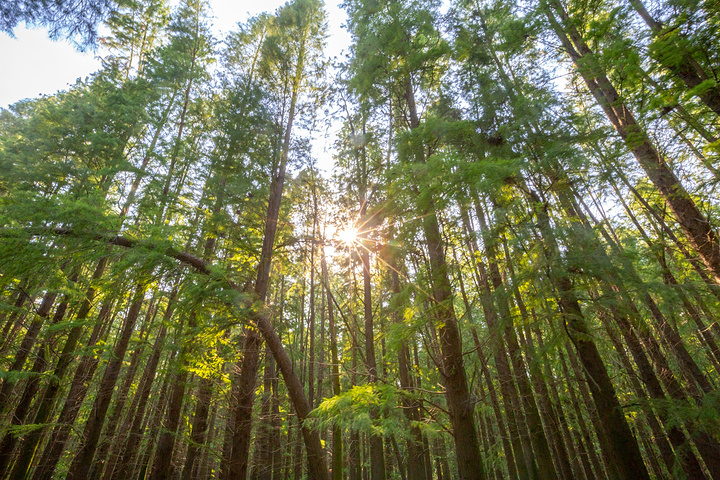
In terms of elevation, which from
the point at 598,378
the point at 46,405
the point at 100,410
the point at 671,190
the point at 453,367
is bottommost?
the point at 598,378

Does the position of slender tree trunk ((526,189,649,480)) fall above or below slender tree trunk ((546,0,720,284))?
below

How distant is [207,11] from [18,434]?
15.5 metres

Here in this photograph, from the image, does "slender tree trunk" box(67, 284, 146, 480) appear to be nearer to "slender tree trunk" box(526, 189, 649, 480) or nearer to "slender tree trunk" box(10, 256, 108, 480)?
"slender tree trunk" box(10, 256, 108, 480)

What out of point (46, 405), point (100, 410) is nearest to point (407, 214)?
point (100, 410)

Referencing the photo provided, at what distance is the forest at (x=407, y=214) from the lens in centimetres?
462

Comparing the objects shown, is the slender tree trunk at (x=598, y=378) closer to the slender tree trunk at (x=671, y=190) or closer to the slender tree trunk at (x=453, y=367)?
the slender tree trunk at (x=453, y=367)

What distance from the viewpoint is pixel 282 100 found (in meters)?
10.2

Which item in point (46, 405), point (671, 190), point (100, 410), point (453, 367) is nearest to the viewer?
point (453, 367)

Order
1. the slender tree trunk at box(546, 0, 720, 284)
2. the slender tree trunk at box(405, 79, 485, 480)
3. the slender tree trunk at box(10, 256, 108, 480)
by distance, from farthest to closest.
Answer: the slender tree trunk at box(10, 256, 108, 480), the slender tree trunk at box(546, 0, 720, 284), the slender tree trunk at box(405, 79, 485, 480)

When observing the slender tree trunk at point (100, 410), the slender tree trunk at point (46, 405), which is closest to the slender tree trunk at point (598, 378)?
the slender tree trunk at point (100, 410)

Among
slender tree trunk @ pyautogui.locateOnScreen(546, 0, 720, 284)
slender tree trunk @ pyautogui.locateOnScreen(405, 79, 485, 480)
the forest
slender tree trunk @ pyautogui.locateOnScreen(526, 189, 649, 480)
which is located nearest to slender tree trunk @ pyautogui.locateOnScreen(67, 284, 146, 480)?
the forest

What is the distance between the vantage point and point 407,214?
649cm

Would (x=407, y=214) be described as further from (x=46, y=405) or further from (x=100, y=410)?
(x=46, y=405)

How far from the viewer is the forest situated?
182 inches
